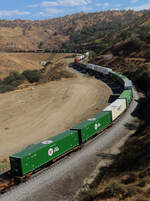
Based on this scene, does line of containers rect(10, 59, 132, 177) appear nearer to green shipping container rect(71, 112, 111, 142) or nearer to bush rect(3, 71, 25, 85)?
green shipping container rect(71, 112, 111, 142)

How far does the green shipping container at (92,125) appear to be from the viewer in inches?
1128

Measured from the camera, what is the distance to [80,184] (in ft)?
70.1

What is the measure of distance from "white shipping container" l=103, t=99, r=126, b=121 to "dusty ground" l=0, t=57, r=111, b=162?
727 cm

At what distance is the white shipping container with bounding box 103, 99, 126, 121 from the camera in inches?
1433

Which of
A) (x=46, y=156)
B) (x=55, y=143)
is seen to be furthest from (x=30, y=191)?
(x=55, y=143)

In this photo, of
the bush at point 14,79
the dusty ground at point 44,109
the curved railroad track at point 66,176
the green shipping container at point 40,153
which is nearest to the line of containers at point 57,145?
the green shipping container at point 40,153

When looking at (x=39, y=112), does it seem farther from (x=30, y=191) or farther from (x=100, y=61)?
(x=100, y=61)

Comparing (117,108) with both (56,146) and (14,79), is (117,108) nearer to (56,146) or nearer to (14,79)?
(56,146)

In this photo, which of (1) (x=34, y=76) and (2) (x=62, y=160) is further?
(1) (x=34, y=76)

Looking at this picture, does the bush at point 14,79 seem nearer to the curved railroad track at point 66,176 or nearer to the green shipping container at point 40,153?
the curved railroad track at point 66,176

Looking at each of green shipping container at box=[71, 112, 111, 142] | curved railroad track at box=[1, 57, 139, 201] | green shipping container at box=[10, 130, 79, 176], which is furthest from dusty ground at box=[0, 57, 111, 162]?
curved railroad track at box=[1, 57, 139, 201]

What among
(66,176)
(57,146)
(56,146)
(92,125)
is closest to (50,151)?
(56,146)

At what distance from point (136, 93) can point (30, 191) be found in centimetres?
4139

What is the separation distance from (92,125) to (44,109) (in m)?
23.6
